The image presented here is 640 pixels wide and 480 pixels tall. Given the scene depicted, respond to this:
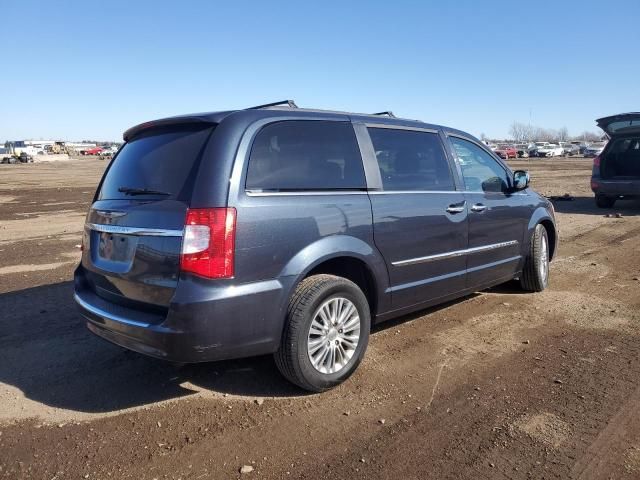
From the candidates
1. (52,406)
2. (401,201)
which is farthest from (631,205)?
(52,406)

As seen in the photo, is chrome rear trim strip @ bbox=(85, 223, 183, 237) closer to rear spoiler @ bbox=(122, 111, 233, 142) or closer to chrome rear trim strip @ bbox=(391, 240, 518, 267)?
rear spoiler @ bbox=(122, 111, 233, 142)

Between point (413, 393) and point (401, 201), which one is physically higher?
point (401, 201)

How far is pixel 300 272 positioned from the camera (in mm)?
3242

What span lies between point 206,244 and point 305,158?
969mm

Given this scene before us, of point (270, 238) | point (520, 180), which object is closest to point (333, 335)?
point (270, 238)

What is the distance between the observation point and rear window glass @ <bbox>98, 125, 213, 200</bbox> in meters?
3.17

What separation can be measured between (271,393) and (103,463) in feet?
3.67

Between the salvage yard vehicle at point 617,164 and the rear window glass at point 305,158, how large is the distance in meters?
10.0

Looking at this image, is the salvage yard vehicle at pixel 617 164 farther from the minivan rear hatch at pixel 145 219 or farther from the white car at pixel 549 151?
the white car at pixel 549 151

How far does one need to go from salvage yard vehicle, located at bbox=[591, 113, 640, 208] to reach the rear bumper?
11.1 m

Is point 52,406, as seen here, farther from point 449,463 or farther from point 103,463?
point 449,463

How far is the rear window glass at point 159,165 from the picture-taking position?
3174 mm

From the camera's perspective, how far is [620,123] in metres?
11.5

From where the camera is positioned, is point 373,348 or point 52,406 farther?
point 373,348
